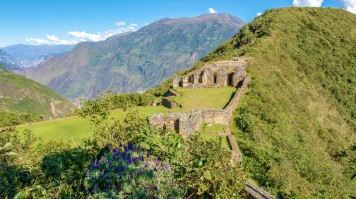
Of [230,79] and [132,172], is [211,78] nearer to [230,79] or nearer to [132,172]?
[230,79]

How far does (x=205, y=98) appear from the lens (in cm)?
3153

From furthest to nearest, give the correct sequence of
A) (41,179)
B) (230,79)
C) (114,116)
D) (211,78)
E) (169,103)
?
(211,78) < (230,79) < (169,103) < (114,116) < (41,179)

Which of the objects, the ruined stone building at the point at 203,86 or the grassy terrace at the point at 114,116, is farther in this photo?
the grassy terrace at the point at 114,116

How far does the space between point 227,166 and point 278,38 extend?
5644cm

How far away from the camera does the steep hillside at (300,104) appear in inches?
731

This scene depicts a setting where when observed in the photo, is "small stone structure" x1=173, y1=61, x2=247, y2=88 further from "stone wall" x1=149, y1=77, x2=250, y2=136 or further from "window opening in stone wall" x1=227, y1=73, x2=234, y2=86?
"stone wall" x1=149, y1=77, x2=250, y2=136

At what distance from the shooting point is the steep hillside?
18562 mm

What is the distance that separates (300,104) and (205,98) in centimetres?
1521

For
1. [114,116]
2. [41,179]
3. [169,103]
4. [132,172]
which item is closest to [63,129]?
[114,116]

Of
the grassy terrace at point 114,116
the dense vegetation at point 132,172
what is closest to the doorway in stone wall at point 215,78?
the grassy terrace at point 114,116

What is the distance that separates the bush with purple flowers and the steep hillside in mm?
9338

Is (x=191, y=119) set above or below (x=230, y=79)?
below

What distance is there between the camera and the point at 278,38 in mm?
60031

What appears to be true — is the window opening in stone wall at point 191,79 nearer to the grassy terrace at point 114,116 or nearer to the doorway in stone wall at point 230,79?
the grassy terrace at point 114,116
